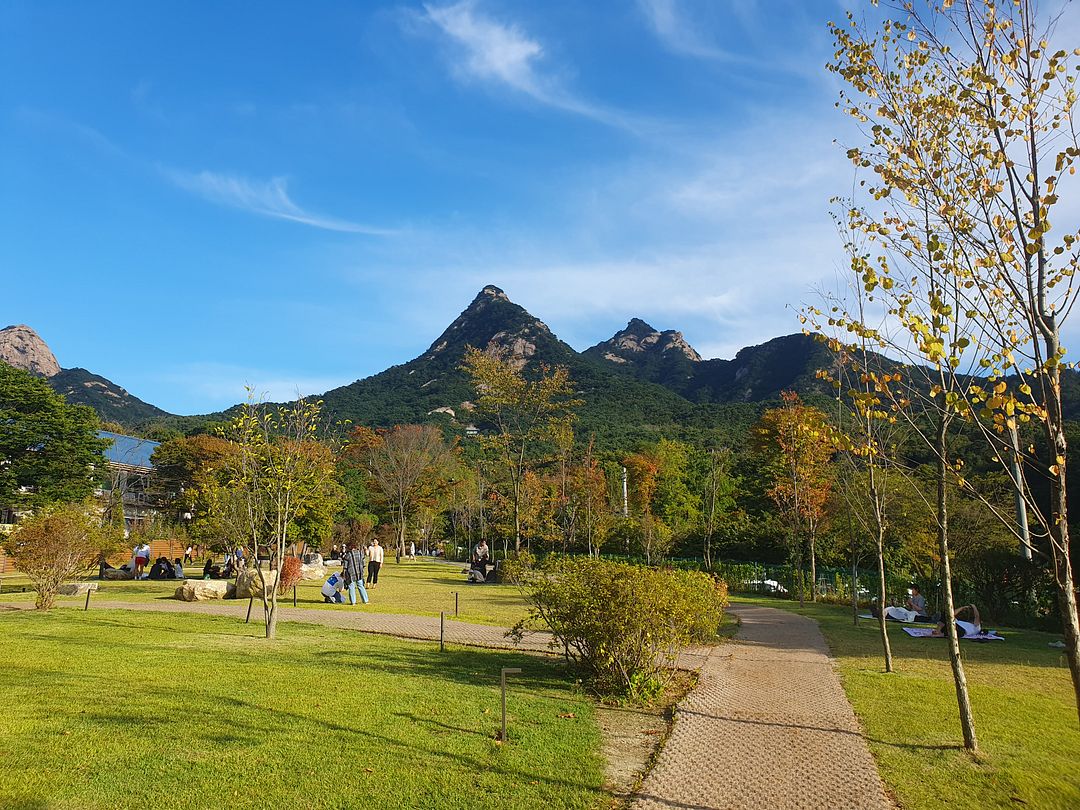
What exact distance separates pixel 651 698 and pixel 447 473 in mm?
46509

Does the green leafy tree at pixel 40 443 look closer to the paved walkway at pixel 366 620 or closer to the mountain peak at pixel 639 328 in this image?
the paved walkway at pixel 366 620

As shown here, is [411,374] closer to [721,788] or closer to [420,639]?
[420,639]

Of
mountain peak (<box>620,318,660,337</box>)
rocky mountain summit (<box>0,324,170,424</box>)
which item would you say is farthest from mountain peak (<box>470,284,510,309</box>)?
rocky mountain summit (<box>0,324,170,424</box>)

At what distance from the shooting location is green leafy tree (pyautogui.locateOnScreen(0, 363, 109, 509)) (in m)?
30.0

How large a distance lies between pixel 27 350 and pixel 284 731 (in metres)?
136

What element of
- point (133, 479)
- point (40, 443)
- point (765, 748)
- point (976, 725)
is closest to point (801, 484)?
point (976, 725)

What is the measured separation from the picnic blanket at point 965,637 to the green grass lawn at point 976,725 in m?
0.76

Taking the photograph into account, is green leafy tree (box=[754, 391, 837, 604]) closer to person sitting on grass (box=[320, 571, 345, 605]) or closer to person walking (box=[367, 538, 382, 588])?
person sitting on grass (box=[320, 571, 345, 605])

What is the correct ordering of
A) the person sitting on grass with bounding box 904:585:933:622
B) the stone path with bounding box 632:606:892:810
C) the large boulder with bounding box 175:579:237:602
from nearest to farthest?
the stone path with bounding box 632:606:892:810 → the person sitting on grass with bounding box 904:585:933:622 → the large boulder with bounding box 175:579:237:602

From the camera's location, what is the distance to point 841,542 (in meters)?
25.9

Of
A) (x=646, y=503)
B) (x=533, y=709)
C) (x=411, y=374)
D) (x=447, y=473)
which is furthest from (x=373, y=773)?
(x=411, y=374)

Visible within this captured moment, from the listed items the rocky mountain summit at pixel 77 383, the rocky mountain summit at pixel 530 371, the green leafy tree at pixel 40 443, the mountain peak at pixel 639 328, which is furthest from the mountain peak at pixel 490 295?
the green leafy tree at pixel 40 443

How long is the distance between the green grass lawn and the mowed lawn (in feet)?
7.91

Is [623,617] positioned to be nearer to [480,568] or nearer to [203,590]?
[203,590]
